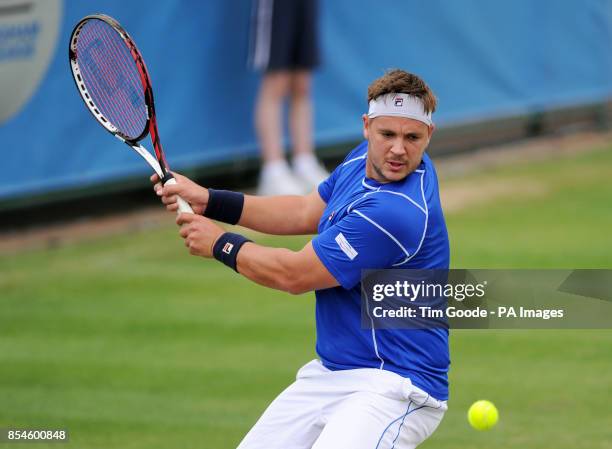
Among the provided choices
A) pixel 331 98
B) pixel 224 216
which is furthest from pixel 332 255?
pixel 331 98

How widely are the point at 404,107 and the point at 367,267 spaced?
670 millimetres

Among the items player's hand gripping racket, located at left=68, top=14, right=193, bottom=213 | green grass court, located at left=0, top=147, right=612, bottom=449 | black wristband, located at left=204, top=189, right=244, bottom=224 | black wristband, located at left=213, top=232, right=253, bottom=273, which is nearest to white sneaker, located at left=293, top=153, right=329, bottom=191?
green grass court, located at left=0, top=147, right=612, bottom=449

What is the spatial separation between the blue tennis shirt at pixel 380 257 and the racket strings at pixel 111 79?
4.21 ft

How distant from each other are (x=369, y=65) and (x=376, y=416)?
731cm

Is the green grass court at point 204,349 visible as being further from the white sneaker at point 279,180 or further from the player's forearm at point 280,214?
the player's forearm at point 280,214

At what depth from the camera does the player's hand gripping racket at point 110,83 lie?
6.21 meters

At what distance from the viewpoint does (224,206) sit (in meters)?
5.89

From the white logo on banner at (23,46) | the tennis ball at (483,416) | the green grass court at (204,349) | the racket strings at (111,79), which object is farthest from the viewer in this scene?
the white logo on banner at (23,46)

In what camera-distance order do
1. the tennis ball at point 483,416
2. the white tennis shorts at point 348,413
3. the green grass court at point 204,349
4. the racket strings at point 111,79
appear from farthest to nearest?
the green grass court at point 204,349
the racket strings at point 111,79
the tennis ball at point 483,416
the white tennis shorts at point 348,413

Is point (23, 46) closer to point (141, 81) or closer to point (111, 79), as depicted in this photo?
point (111, 79)

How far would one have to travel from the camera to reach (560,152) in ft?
44.7

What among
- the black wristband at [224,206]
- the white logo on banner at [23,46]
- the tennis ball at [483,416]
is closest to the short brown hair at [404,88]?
the black wristband at [224,206]

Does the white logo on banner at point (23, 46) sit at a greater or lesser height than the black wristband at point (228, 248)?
greater

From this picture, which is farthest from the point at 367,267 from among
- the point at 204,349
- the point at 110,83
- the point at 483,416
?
the point at 204,349
